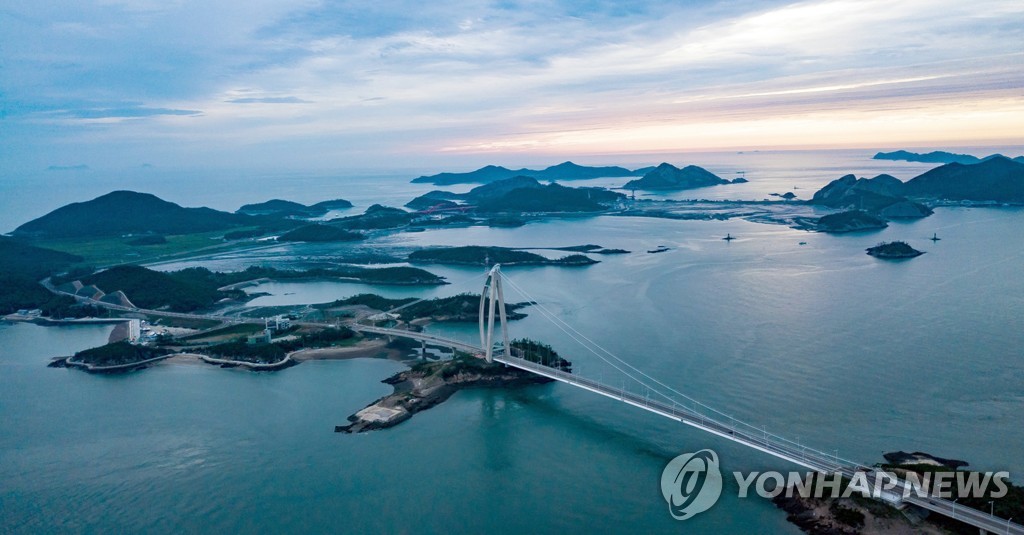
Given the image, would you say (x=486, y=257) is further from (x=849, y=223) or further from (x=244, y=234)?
(x=849, y=223)

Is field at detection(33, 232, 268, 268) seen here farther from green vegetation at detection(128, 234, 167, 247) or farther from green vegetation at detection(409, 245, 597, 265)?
green vegetation at detection(409, 245, 597, 265)

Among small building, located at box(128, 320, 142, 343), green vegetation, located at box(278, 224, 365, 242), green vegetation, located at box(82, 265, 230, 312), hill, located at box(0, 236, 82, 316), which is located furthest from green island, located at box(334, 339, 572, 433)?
green vegetation, located at box(278, 224, 365, 242)

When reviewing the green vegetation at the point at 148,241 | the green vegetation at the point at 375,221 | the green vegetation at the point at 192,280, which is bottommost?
the green vegetation at the point at 192,280

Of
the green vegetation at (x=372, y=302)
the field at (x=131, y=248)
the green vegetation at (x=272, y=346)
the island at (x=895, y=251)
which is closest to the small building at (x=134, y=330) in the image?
the green vegetation at (x=272, y=346)

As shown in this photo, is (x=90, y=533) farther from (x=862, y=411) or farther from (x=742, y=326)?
(x=742, y=326)

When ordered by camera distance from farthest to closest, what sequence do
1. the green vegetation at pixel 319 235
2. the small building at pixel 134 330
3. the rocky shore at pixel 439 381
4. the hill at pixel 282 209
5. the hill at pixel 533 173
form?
the hill at pixel 533 173
the hill at pixel 282 209
the green vegetation at pixel 319 235
the small building at pixel 134 330
the rocky shore at pixel 439 381

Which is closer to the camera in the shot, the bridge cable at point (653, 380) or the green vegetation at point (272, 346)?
the bridge cable at point (653, 380)

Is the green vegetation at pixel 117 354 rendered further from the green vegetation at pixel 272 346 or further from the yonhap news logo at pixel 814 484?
the yonhap news logo at pixel 814 484
